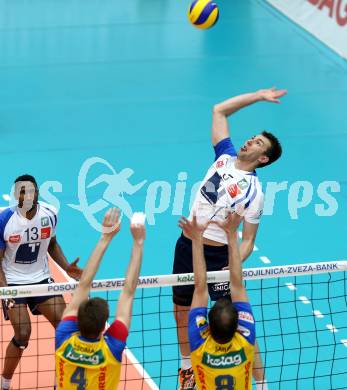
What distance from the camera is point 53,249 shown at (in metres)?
8.41

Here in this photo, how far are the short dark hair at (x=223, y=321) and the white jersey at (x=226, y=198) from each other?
2.04 metres

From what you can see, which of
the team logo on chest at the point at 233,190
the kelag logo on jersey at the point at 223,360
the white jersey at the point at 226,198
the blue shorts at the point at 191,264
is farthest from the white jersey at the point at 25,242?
the kelag logo on jersey at the point at 223,360

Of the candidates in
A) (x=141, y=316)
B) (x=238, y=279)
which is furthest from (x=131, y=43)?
(x=238, y=279)

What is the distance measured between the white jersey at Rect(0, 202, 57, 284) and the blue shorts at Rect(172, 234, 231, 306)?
1.21m

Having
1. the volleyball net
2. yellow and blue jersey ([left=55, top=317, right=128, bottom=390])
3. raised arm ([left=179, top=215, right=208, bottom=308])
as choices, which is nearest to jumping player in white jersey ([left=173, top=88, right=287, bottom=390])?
the volleyball net

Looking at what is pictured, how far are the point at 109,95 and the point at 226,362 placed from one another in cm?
1059

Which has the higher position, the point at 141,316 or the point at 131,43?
the point at 131,43

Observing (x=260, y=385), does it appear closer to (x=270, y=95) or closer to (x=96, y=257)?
(x=96, y=257)

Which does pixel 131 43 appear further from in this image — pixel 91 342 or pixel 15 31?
pixel 91 342

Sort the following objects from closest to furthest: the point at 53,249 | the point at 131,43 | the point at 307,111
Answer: the point at 53,249 → the point at 307,111 → the point at 131,43

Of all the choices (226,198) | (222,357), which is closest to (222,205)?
(226,198)

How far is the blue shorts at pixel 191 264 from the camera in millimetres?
8062

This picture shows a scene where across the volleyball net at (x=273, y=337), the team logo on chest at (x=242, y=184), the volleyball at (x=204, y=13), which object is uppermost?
the volleyball at (x=204, y=13)

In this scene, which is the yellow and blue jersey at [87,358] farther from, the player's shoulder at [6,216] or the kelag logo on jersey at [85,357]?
the player's shoulder at [6,216]
